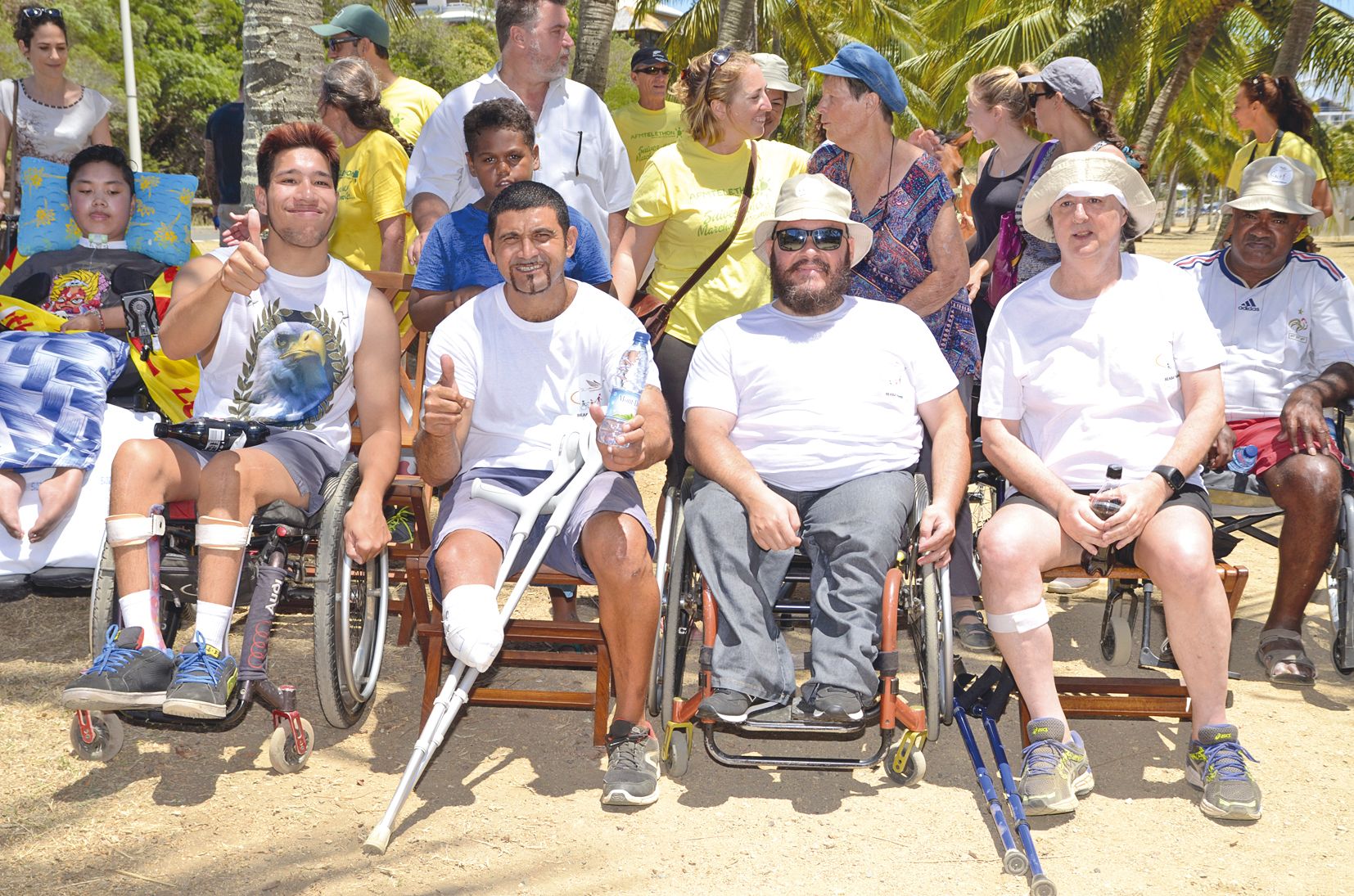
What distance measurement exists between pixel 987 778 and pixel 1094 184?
1.80 metres

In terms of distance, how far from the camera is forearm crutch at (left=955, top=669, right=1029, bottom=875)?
2.94 m

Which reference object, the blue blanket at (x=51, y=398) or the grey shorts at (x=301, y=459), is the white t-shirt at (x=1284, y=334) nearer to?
the grey shorts at (x=301, y=459)

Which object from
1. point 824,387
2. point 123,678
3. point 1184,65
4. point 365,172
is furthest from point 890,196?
point 1184,65

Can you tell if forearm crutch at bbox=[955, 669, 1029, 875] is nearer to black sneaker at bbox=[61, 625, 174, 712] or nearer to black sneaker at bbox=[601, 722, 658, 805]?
black sneaker at bbox=[601, 722, 658, 805]

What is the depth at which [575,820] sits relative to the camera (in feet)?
10.6

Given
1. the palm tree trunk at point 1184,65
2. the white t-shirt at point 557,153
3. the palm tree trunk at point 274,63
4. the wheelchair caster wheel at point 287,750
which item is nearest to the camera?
the wheelchair caster wheel at point 287,750

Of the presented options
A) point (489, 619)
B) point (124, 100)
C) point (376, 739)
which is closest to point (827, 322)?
point (489, 619)

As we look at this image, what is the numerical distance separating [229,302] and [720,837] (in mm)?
2140

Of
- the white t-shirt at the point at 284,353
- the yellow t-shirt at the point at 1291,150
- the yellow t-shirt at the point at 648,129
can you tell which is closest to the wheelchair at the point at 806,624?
the white t-shirt at the point at 284,353

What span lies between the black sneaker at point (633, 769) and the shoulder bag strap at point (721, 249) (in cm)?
168

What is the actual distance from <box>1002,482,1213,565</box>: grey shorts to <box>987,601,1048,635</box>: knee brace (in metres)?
0.31

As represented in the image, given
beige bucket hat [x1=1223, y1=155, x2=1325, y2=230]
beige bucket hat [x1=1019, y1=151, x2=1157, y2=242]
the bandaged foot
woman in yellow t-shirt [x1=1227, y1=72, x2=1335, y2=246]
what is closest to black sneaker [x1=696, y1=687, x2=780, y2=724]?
the bandaged foot

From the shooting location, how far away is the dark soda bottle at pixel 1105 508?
342 centimetres

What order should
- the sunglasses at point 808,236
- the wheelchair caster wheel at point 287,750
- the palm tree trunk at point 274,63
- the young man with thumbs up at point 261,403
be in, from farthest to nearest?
1. the palm tree trunk at point 274,63
2. the sunglasses at point 808,236
3. the wheelchair caster wheel at point 287,750
4. the young man with thumbs up at point 261,403
